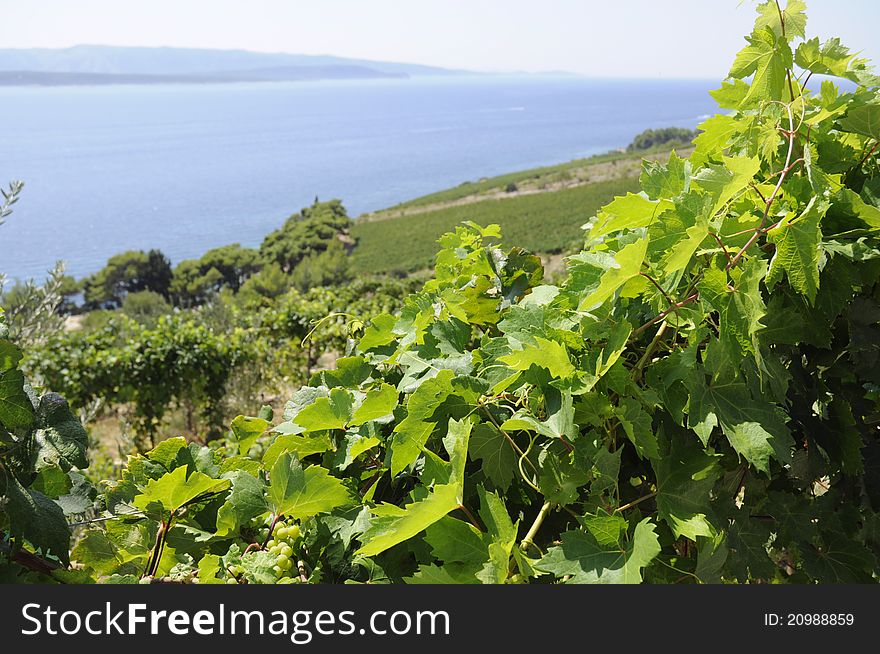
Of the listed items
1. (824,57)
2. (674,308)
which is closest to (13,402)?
(674,308)

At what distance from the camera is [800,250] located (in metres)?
0.89

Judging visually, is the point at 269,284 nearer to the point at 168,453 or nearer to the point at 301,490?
the point at 168,453

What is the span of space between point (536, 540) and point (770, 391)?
1.39 feet

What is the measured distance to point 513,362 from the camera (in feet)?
3.10

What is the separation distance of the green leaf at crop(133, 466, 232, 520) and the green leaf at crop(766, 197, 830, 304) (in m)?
0.96

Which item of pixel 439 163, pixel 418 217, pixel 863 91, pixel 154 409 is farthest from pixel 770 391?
pixel 439 163

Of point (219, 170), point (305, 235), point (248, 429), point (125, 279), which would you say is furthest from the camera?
point (219, 170)

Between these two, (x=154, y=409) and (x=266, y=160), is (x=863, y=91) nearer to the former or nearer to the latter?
(x=154, y=409)

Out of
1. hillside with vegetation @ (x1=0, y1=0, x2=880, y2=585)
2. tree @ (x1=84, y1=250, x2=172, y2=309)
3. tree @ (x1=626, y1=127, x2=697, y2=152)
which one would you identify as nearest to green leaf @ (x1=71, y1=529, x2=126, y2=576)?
hillside with vegetation @ (x1=0, y1=0, x2=880, y2=585)

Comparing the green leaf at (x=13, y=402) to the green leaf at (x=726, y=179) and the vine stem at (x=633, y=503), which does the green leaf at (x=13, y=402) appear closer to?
the vine stem at (x=633, y=503)

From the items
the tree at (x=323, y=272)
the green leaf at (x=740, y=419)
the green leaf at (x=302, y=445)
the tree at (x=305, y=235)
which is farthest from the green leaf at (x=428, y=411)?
the tree at (x=305, y=235)

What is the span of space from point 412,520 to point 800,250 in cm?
65

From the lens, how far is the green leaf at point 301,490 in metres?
1.08

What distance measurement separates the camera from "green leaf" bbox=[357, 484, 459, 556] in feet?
2.97
